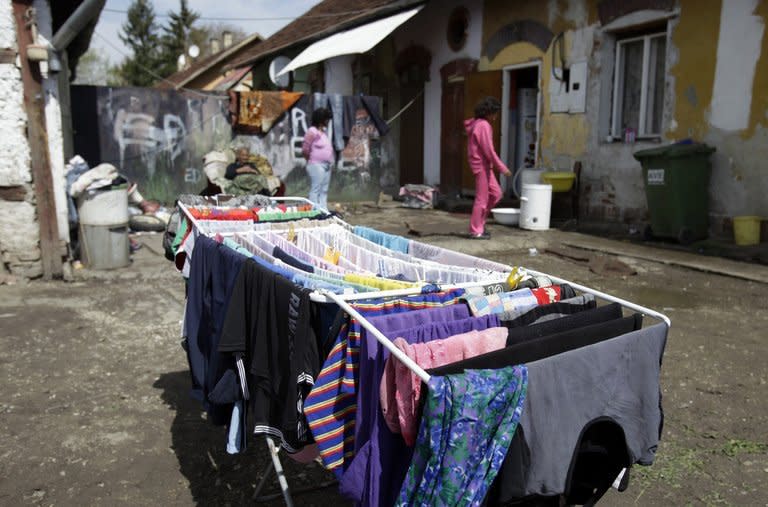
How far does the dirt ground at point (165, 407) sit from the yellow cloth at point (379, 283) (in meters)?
1.20

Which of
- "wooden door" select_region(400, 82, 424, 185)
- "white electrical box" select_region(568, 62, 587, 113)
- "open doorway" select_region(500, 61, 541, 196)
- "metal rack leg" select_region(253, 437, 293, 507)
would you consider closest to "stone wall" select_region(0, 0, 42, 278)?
"metal rack leg" select_region(253, 437, 293, 507)

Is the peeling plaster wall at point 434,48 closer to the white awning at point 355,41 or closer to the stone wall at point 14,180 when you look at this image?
the white awning at point 355,41

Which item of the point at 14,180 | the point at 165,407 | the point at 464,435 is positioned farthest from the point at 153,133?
the point at 464,435

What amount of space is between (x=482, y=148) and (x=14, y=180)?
5.74 metres

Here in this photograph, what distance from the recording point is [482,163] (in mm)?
9062

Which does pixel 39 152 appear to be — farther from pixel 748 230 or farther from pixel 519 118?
pixel 519 118

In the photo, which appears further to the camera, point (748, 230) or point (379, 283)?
point (748, 230)

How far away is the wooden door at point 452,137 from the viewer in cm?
1320

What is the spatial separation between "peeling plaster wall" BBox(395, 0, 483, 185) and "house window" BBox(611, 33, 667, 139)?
11.1 feet

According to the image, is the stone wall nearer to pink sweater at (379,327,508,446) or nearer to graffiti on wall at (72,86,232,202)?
graffiti on wall at (72,86,232,202)

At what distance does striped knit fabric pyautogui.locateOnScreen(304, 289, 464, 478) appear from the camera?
1915 mm

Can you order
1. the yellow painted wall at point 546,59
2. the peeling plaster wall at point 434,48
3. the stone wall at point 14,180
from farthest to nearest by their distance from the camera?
the peeling plaster wall at point 434,48 < the yellow painted wall at point 546,59 < the stone wall at point 14,180

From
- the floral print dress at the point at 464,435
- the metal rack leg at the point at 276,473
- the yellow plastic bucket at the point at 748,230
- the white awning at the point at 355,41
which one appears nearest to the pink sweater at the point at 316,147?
the white awning at the point at 355,41

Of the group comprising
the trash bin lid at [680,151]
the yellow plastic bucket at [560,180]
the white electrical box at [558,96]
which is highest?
the white electrical box at [558,96]
